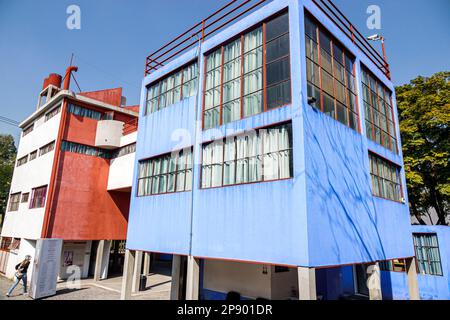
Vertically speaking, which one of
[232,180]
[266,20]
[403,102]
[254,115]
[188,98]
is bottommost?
[232,180]

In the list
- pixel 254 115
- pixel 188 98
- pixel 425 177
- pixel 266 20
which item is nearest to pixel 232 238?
pixel 254 115

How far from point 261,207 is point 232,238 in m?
1.47

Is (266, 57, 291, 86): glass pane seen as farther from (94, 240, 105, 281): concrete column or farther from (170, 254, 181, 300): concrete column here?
(94, 240, 105, 281): concrete column

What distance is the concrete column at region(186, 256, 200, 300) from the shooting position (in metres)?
10.6

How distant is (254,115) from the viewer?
405 inches

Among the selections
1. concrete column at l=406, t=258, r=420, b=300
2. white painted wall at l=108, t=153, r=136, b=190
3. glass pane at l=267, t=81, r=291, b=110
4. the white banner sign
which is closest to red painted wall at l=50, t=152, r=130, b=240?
white painted wall at l=108, t=153, r=136, b=190

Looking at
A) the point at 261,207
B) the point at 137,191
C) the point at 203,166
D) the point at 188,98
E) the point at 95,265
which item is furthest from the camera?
the point at 95,265

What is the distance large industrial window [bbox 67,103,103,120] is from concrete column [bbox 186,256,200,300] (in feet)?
50.8

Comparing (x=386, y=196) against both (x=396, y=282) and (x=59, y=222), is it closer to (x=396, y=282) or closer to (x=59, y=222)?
(x=396, y=282)

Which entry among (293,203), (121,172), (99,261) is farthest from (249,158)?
(99,261)

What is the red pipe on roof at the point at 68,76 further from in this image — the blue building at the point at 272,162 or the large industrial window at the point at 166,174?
the large industrial window at the point at 166,174

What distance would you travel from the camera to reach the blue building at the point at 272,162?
8758 mm

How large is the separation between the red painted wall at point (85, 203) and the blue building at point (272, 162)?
7940mm

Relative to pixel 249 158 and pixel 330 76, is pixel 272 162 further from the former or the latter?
pixel 330 76
